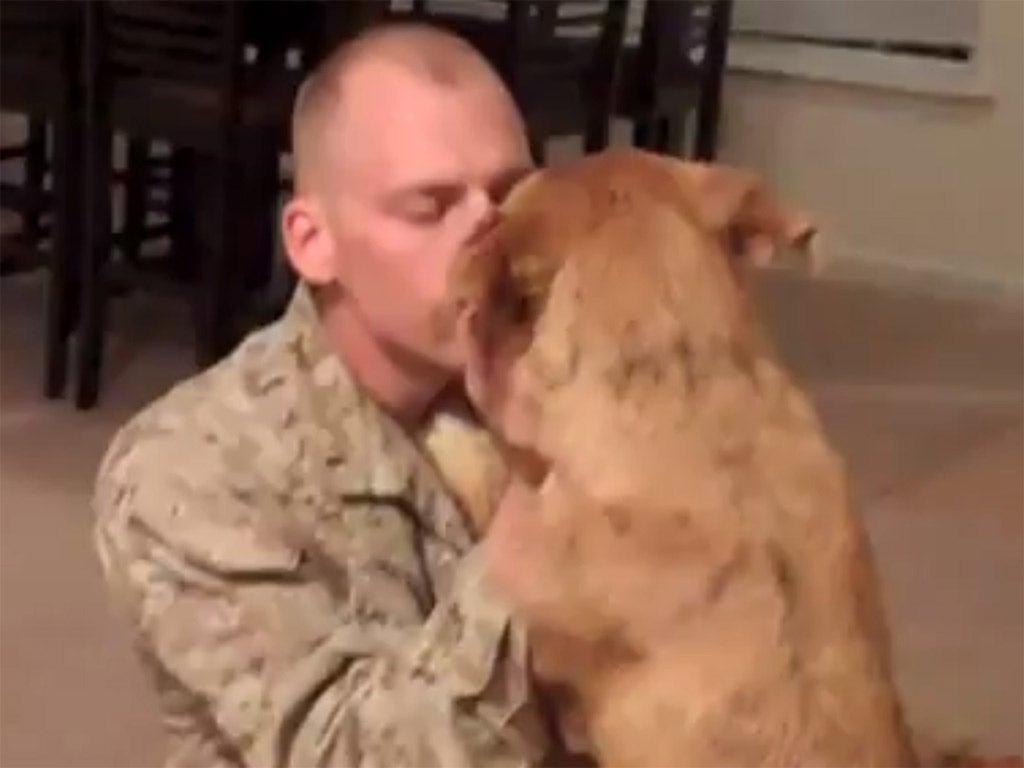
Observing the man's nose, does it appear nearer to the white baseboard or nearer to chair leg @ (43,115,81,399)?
chair leg @ (43,115,81,399)

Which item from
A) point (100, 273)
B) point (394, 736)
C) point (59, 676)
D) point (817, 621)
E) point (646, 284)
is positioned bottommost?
point (59, 676)

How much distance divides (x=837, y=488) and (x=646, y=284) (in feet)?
0.55

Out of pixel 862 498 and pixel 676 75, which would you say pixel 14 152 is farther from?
pixel 862 498

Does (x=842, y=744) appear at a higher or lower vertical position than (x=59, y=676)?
higher

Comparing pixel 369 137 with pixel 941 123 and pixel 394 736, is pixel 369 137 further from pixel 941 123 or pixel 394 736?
pixel 941 123

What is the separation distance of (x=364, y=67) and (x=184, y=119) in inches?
82.6

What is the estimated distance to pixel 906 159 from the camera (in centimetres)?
536

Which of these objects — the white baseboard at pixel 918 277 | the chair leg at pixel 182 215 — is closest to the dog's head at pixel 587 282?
the chair leg at pixel 182 215

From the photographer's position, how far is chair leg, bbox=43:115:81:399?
375cm

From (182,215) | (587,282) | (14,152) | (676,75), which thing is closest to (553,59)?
(676,75)

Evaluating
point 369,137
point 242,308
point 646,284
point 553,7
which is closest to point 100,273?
point 242,308

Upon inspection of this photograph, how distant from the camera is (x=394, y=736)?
1312 millimetres

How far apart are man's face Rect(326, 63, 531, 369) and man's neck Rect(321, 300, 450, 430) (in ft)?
0.06

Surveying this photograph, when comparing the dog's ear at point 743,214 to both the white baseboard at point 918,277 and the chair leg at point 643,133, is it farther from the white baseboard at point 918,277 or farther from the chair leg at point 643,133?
the white baseboard at point 918,277
